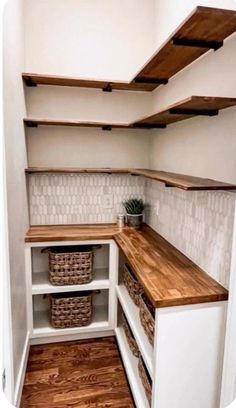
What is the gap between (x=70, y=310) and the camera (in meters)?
2.30

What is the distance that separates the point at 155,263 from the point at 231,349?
2.00 feet

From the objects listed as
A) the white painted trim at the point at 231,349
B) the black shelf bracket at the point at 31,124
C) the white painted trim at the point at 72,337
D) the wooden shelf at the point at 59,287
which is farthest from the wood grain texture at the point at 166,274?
the black shelf bracket at the point at 31,124

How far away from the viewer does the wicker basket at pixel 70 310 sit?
228 centimetres

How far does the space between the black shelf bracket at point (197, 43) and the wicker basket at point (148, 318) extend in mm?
1397

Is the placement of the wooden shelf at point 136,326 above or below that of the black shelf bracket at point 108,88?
below

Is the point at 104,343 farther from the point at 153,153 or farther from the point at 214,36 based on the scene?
the point at 214,36

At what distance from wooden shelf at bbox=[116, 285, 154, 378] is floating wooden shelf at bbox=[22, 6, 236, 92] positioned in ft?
5.29

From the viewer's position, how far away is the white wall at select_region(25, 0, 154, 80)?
2.27 meters

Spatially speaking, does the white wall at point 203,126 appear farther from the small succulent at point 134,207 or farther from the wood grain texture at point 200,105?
the small succulent at point 134,207

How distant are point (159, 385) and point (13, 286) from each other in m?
0.97

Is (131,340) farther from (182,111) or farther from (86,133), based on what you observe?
(86,133)

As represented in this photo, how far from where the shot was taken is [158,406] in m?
1.37

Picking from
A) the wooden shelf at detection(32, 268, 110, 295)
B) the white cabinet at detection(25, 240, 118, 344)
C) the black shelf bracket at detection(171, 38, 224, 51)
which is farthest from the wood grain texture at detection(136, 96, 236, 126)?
the wooden shelf at detection(32, 268, 110, 295)

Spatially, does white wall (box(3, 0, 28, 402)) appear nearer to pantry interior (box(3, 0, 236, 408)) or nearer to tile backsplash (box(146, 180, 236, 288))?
pantry interior (box(3, 0, 236, 408))
